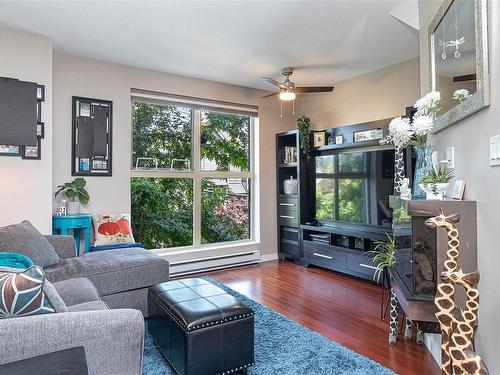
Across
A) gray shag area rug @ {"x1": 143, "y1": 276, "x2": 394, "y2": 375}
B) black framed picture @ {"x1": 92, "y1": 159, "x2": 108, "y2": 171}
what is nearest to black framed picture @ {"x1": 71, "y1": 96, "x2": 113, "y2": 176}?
black framed picture @ {"x1": 92, "y1": 159, "x2": 108, "y2": 171}

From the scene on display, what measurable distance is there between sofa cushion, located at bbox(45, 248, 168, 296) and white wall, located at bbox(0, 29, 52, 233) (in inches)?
29.7

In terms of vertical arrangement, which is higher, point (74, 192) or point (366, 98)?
point (366, 98)

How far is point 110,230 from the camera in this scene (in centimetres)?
367

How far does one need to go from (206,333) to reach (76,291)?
0.91 m

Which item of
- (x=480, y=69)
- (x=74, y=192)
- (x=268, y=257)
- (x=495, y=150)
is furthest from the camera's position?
(x=268, y=257)

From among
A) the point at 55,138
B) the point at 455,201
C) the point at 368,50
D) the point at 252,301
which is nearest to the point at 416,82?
the point at 368,50

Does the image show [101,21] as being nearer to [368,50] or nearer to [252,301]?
[368,50]

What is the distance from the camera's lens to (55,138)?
11.8 ft

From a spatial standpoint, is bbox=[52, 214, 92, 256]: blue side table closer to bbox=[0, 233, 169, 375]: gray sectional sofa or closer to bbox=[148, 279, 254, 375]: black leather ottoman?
bbox=[0, 233, 169, 375]: gray sectional sofa

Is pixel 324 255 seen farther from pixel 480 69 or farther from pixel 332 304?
pixel 480 69

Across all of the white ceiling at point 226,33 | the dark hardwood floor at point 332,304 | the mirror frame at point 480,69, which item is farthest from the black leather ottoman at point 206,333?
the white ceiling at point 226,33

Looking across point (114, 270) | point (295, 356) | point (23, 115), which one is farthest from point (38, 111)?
point (295, 356)

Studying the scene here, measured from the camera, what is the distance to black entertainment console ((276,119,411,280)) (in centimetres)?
387

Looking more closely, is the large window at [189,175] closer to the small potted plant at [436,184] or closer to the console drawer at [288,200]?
the console drawer at [288,200]
